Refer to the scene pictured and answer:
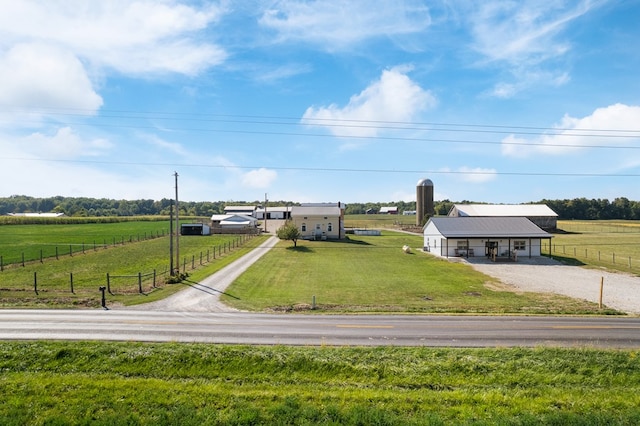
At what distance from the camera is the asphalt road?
17750mm

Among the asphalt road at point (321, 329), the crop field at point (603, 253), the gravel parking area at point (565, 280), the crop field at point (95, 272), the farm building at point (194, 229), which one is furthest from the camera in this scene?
the farm building at point (194, 229)

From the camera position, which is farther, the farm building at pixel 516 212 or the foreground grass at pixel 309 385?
the farm building at pixel 516 212

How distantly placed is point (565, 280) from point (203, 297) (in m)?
32.9

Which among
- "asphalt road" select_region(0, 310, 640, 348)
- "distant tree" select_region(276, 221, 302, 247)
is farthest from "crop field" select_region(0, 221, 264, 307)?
"distant tree" select_region(276, 221, 302, 247)

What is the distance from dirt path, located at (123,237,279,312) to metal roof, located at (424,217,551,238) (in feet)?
91.8

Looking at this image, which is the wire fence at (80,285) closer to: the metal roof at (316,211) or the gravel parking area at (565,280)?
the gravel parking area at (565,280)

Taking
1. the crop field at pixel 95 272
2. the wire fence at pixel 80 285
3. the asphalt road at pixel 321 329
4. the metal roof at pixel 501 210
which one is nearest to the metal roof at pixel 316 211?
the crop field at pixel 95 272

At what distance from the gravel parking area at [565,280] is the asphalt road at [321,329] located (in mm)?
6877

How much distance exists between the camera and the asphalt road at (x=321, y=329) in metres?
17.8

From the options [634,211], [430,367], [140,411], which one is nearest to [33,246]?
[140,411]

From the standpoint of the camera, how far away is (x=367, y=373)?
1365 cm

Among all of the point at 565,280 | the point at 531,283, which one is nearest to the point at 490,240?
the point at 565,280

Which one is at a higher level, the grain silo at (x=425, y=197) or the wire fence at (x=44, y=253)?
the grain silo at (x=425, y=197)

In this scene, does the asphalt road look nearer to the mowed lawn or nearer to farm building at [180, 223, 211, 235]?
the mowed lawn
